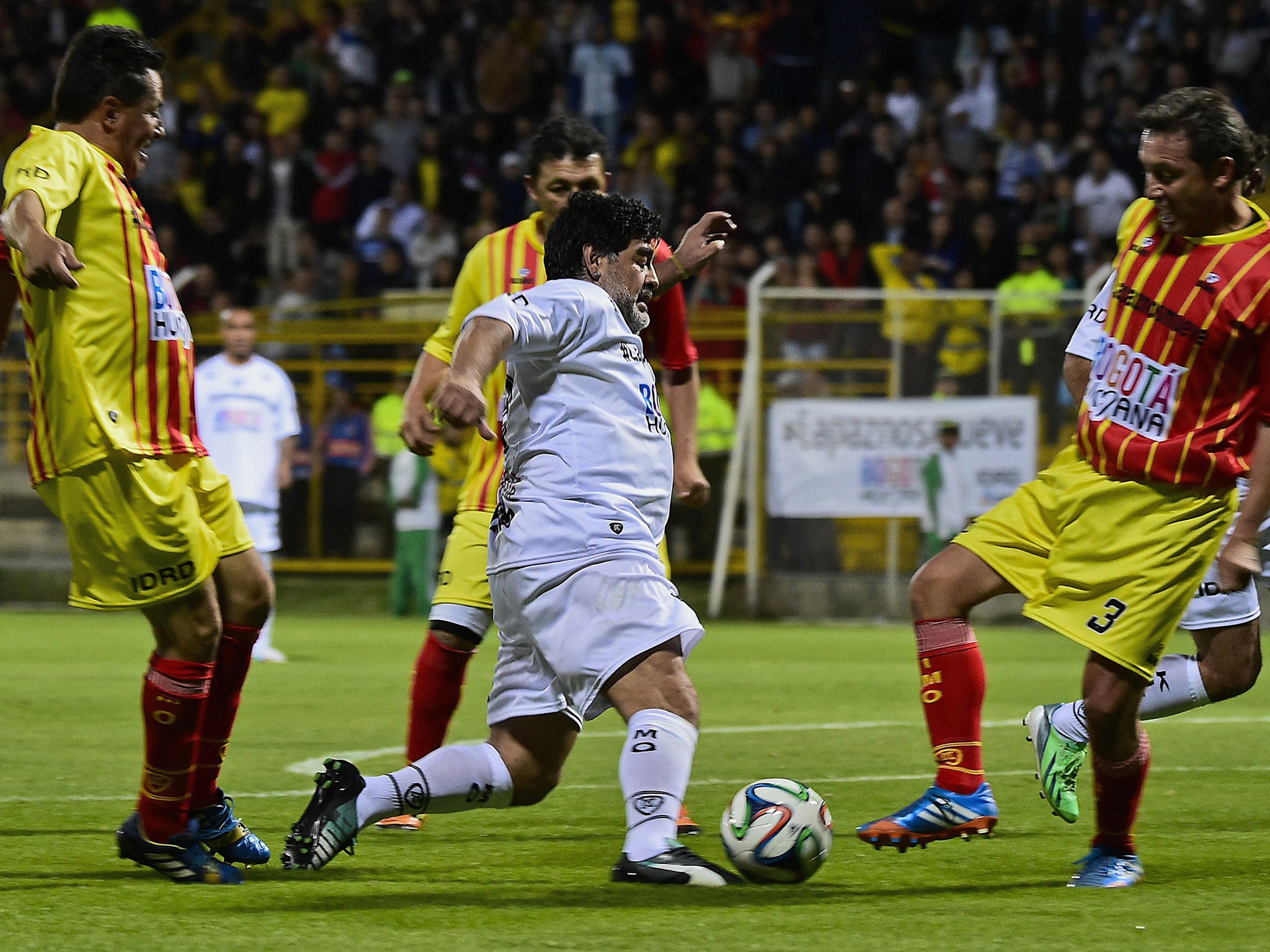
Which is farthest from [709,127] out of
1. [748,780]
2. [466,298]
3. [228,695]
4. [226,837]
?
[226,837]

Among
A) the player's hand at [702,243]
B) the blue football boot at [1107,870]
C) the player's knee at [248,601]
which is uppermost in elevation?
the player's hand at [702,243]

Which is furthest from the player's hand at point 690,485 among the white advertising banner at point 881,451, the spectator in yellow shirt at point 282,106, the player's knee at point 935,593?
the spectator in yellow shirt at point 282,106

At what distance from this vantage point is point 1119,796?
4879 mm

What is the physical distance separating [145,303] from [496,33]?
54.8ft

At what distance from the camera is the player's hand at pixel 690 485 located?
19.6 ft

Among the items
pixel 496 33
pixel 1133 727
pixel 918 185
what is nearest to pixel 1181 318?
pixel 1133 727

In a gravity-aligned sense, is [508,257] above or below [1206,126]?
below

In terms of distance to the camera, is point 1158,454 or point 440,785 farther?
point 1158,454

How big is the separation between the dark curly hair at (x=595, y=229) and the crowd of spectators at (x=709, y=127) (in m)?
11.8

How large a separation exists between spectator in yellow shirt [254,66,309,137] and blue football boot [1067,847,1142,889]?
1728 cm

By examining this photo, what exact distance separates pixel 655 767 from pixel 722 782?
2.51 meters

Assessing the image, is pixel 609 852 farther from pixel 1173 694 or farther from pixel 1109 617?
pixel 1173 694

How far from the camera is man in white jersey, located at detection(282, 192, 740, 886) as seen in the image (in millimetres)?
4512

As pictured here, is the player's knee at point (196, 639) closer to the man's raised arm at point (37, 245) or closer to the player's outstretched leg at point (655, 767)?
the man's raised arm at point (37, 245)
